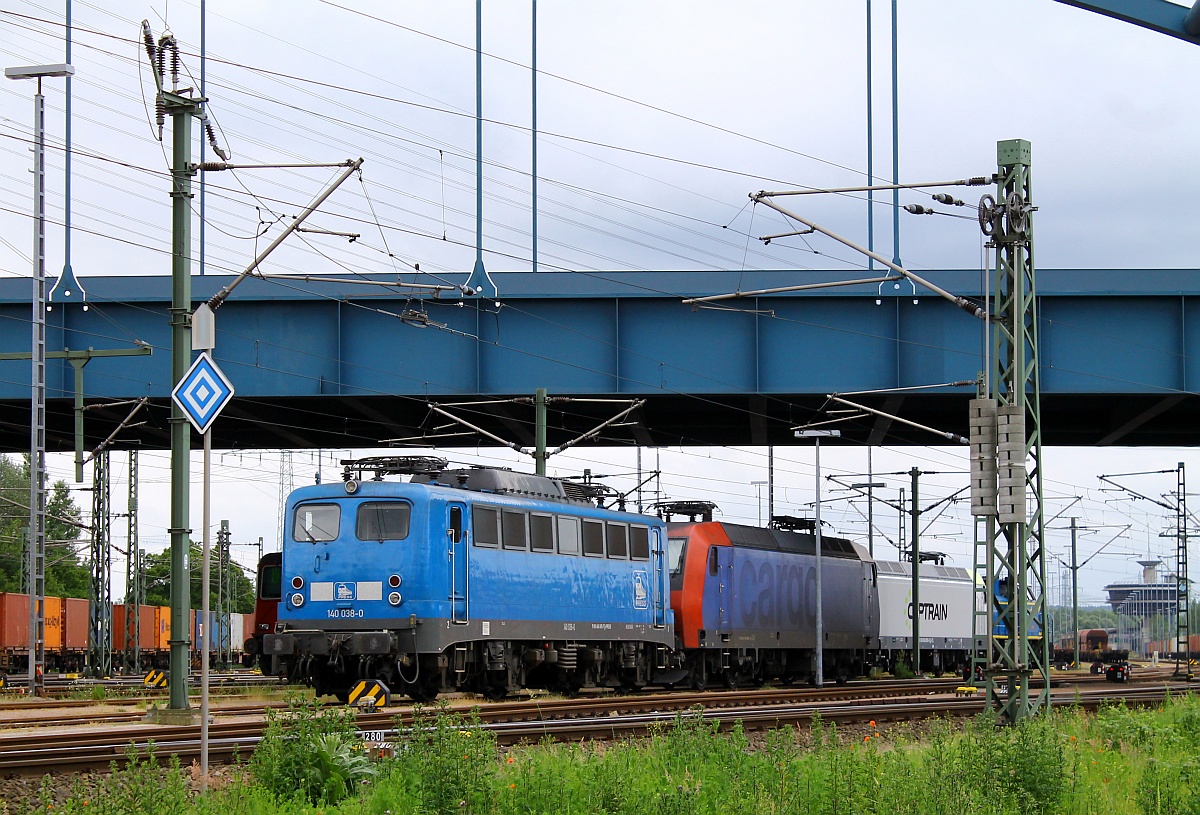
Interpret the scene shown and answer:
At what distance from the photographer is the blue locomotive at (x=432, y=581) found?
23.0 m

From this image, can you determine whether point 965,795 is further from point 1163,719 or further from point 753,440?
point 753,440

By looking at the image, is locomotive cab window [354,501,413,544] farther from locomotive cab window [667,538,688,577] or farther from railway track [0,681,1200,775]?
locomotive cab window [667,538,688,577]

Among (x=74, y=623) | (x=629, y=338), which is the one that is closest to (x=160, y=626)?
(x=74, y=623)

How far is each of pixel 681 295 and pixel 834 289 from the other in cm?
355

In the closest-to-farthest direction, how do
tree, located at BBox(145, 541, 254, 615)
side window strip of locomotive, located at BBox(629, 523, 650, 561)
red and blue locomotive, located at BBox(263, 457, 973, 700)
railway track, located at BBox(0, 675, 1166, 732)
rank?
railway track, located at BBox(0, 675, 1166, 732) < red and blue locomotive, located at BBox(263, 457, 973, 700) < side window strip of locomotive, located at BBox(629, 523, 650, 561) < tree, located at BBox(145, 541, 254, 615)

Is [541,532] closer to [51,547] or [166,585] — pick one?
[51,547]

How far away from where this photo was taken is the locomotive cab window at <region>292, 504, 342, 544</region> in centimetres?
2373

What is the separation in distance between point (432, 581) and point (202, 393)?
9.79m

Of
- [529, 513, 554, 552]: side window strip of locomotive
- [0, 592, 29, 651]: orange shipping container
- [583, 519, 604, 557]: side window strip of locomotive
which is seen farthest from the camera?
[0, 592, 29, 651]: orange shipping container

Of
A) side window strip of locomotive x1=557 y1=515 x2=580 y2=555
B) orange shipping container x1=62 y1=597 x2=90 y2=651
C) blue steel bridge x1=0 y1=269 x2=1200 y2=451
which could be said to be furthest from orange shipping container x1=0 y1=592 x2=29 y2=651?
side window strip of locomotive x1=557 y1=515 x2=580 y2=555

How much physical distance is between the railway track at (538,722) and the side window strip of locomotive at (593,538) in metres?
2.94

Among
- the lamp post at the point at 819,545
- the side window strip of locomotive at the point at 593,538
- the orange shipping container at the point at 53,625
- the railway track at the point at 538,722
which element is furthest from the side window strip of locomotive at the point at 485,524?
the orange shipping container at the point at 53,625

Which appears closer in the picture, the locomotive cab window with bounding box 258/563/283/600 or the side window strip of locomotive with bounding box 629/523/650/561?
the side window strip of locomotive with bounding box 629/523/650/561

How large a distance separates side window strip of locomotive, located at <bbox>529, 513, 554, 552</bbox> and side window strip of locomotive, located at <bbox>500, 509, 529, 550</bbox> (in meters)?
0.24
